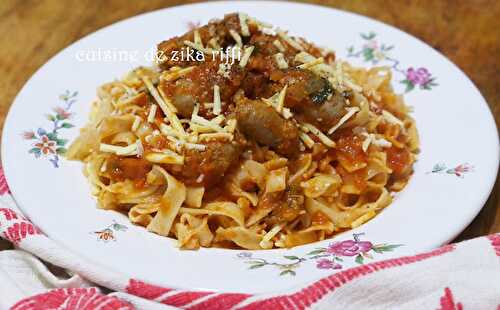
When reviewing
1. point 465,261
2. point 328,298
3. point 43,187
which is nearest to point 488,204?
point 465,261

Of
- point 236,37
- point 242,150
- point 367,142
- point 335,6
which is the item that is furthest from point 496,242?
point 335,6

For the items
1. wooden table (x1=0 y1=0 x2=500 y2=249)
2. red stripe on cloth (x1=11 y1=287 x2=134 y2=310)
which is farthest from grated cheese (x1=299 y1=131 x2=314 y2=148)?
wooden table (x1=0 y1=0 x2=500 y2=249)

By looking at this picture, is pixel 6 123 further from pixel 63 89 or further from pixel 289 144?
pixel 289 144

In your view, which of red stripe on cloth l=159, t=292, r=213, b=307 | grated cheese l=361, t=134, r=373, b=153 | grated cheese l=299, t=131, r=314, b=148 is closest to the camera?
red stripe on cloth l=159, t=292, r=213, b=307

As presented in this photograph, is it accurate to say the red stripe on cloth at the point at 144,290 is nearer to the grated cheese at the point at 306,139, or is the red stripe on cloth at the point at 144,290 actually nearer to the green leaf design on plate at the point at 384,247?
the green leaf design on plate at the point at 384,247

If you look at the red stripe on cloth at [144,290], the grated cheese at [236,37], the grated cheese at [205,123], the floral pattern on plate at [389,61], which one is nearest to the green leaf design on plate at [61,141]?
the grated cheese at [205,123]

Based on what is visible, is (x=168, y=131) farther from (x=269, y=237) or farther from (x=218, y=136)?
(x=269, y=237)

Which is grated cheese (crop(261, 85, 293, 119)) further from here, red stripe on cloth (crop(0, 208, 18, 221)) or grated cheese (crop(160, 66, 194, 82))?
red stripe on cloth (crop(0, 208, 18, 221))
